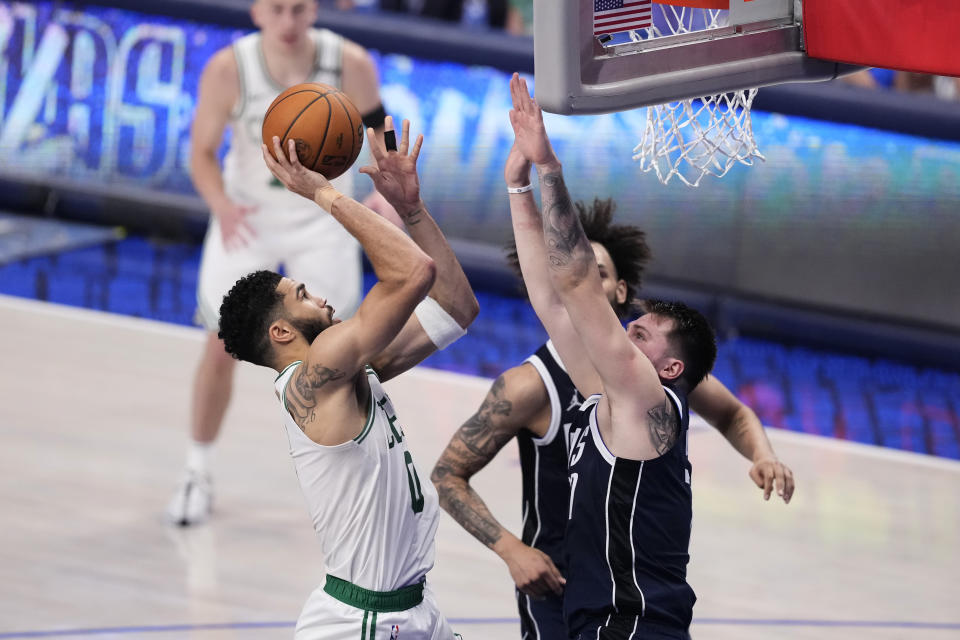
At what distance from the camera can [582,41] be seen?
11.4 feet

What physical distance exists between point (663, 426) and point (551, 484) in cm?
61

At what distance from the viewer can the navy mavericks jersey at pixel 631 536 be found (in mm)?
3762

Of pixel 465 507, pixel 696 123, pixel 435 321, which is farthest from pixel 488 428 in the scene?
pixel 696 123

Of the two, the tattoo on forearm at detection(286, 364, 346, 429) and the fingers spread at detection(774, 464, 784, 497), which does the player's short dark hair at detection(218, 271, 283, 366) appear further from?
the fingers spread at detection(774, 464, 784, 497)

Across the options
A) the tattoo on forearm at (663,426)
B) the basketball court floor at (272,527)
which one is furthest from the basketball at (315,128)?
the basketball court floor at (272,527)

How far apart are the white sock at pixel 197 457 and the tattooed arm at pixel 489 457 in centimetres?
220

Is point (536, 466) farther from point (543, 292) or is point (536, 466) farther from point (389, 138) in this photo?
point (389, 138)

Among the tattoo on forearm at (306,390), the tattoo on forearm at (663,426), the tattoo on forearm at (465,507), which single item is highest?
the tattoo on forearm at (306,390)

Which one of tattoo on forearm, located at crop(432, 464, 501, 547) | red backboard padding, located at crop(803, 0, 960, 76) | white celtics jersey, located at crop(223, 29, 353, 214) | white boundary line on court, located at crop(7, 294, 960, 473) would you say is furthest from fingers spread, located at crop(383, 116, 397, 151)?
white boundary line on court, located at crop(7, 294, 960, 473)

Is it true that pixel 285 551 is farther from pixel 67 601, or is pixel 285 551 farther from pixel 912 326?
pixel 912 326

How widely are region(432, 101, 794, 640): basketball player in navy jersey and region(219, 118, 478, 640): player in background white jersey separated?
10.6 inches

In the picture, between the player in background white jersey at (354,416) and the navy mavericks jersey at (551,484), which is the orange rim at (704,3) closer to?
the player in background white jersey at (354,416)

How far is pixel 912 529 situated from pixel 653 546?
10.4 feet

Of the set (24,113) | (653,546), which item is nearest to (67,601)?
(653,546)
